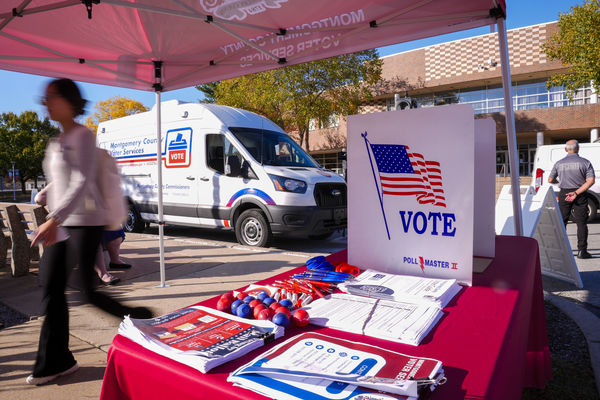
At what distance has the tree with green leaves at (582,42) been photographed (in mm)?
14609

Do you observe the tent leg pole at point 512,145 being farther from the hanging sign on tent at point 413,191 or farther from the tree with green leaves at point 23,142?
the tree with green leaves at point 23,142

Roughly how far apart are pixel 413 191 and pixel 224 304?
92cm

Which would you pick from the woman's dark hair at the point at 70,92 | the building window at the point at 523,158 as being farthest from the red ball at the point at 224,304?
the building window at the point at 523,158

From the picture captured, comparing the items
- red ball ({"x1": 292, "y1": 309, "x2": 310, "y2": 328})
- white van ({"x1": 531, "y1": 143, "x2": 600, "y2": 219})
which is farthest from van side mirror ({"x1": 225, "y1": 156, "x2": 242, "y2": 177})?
white van ({"x1": 531, "y1": 143, "x2": 600, "y2": 219})

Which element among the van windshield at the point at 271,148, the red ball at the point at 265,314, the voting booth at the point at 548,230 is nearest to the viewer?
the red ball at the point at 265,314

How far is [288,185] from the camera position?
7.31 m

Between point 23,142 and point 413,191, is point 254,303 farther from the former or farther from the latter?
point 23,142

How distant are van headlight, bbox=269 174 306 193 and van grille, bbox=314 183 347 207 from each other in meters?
0.32

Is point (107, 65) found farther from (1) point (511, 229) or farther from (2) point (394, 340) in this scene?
(1) point (511, 229)

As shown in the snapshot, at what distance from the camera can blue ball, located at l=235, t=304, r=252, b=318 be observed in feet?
4.26

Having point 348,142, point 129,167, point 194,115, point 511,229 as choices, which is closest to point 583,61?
point 511,229

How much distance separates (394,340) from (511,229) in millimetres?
4641

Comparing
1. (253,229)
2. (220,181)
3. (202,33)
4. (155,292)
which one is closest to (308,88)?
(220,181)

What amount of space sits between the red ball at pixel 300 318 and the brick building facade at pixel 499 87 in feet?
84.4
